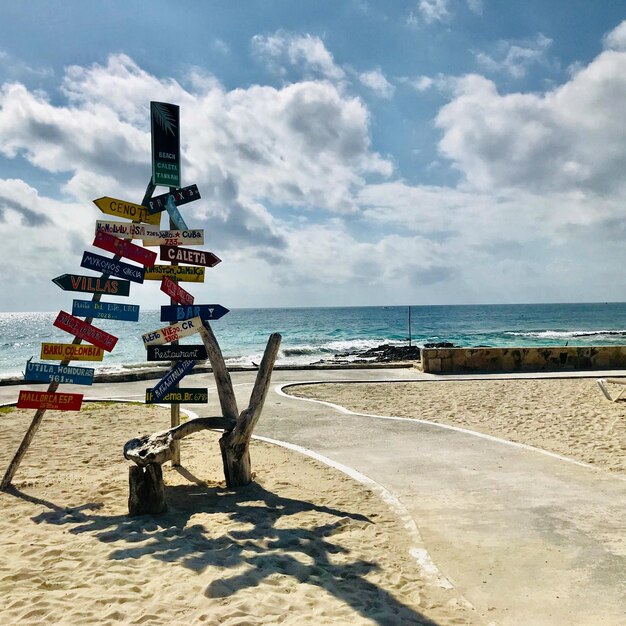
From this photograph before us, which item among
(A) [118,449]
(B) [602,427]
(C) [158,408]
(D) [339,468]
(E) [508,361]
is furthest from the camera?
(E) [508,361]

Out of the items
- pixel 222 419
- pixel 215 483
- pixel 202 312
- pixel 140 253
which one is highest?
pixel 140 253

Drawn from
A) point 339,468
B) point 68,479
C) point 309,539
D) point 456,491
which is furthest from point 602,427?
point 68,479

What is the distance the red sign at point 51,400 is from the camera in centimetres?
685

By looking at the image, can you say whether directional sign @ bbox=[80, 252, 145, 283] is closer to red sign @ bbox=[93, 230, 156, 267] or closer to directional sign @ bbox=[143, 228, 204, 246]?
red sign @ bbox=[93, 230, 156, 267]

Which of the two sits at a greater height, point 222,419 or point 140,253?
point 140,253

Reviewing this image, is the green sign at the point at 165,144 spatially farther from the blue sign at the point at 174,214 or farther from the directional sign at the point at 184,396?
the directional sign at the point at 184,396

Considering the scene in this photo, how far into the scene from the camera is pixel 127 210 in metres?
7.24

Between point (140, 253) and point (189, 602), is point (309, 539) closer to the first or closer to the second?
point (189, 602)

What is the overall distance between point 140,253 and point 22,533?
3654mm

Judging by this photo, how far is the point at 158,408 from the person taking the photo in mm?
12477

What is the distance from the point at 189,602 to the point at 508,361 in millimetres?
16430

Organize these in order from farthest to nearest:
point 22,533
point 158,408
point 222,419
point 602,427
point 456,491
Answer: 1. point 158,408
2. point 602,427
3. point 222,419
4. point 456,491
5. point 22,533

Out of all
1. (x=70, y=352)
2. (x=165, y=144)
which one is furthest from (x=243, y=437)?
(x=165, y=144)

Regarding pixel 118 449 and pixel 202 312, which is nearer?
pixel 202 312
